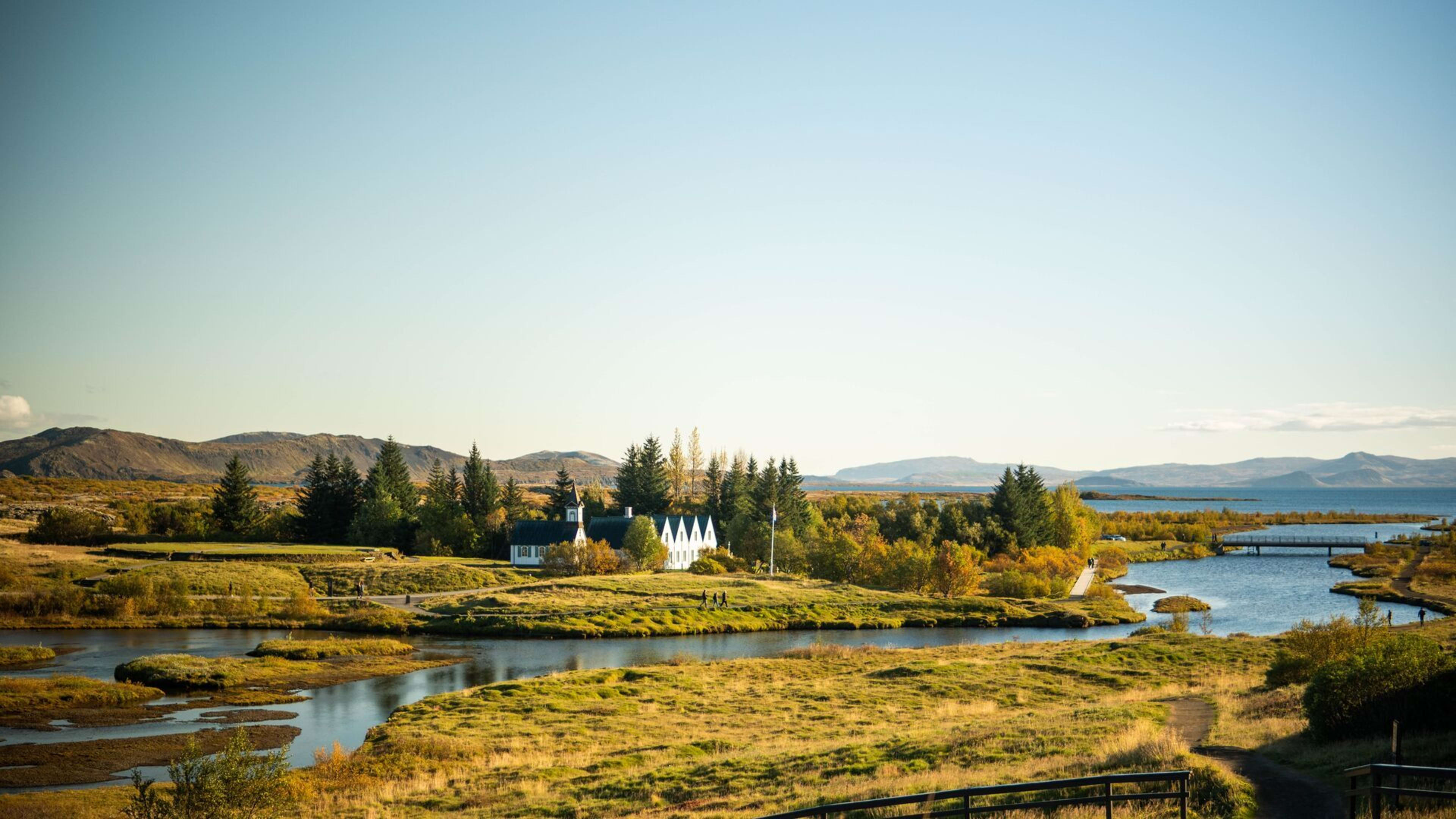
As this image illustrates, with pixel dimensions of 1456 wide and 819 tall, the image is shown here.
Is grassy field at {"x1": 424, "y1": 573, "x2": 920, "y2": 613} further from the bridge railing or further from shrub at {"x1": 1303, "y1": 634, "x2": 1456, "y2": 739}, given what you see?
the bridge railing

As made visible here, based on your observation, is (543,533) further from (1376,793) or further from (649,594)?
(1376,793)

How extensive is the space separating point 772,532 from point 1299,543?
9131cm

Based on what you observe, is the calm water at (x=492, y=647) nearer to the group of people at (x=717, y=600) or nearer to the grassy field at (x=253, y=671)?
the grassy field at (x=253, y=671)

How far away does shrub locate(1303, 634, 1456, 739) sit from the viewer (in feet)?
68.3

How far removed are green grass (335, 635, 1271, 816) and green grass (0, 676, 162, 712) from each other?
13.1 m

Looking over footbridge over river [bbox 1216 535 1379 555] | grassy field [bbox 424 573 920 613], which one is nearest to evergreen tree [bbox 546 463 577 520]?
grassy field [bbox 424 573 920 613]

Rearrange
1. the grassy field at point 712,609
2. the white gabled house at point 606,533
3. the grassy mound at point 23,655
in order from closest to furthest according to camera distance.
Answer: the grassy mound at point 23,655
the grassy field at point 712,609
the white gabled house at point 606,533

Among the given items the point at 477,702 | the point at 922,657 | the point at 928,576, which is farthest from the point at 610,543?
the point at 477,702

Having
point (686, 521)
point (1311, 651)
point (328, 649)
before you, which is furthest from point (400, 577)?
point (1311, 651)

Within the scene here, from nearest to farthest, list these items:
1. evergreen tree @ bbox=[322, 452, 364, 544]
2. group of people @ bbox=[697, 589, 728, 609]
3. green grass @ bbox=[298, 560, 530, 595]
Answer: group of people @ bbox=[697, 589, 728, 609] → green grass @ bbox=[298, 560, 530, 595] → evergreen tree @ bbox=[322, 452, 364, 544]

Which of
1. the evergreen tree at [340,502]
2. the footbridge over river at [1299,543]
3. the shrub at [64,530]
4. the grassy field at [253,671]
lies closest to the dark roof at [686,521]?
the evergreen tree at [340,502]

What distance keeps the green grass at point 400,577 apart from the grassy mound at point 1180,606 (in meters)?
57.0

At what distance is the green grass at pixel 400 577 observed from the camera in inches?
3172

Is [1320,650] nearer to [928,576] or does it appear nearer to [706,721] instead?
[706,721]
